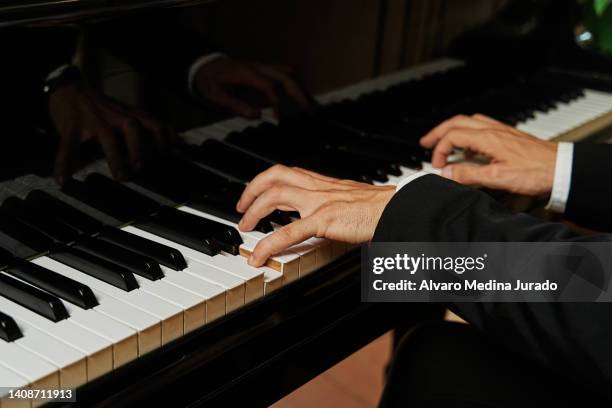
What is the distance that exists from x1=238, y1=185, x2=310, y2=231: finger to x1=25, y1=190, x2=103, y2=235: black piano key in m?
0.21

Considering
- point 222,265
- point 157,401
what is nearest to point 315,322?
point 222,265

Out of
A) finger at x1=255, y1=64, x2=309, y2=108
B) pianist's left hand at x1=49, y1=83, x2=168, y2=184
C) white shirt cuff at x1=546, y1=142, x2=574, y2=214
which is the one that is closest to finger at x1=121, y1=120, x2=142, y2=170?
pianist's left hand at x1=49, y1=83, x2=168, y2=184

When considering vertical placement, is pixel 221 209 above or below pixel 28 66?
below

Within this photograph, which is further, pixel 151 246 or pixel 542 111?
pixel 542 111

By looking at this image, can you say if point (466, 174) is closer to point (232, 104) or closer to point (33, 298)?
point (232, 104)

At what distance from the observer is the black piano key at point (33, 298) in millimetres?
832

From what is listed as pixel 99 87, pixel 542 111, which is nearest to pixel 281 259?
pixel 99 87

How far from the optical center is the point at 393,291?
3.27 ft

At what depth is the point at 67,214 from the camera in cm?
103

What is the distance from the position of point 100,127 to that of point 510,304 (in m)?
0.62

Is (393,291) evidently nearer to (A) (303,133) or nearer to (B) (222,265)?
(B) (222,265)

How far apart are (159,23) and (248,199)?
33 cm

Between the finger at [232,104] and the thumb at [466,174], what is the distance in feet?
1.18

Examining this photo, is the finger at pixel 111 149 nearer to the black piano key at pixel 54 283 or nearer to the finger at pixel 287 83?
the black piano key at pixel 54 283
